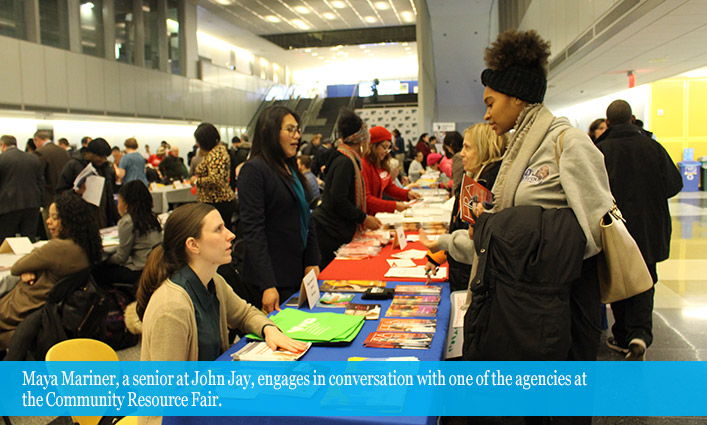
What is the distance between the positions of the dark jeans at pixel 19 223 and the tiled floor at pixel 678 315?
12.8 ft

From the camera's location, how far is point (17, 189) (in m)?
6.50

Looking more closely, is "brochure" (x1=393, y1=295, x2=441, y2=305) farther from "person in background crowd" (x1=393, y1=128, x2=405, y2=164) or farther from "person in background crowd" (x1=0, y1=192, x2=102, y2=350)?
"person in background crowd" (x1=393, y1=128, x2=405, y2=164)

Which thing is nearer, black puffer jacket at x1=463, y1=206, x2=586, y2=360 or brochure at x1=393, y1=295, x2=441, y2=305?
black puffer jacket at x1=463, y1=206, x2=586, y2=360

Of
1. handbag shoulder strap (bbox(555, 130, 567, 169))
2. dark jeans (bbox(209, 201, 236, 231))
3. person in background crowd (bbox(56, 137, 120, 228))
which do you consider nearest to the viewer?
handbag shoulder strap (bbox(555, 130, 567, 169))

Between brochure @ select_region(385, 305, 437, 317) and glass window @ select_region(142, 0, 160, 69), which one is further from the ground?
glass window @ select_region(142, 0, 160, 69)

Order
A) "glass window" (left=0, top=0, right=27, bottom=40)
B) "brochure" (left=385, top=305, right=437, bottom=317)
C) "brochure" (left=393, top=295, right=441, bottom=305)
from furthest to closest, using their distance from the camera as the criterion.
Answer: "glass window" (left=0, top=0, right=27, bottom=40) → "brochure" (left=393, top=295, right=441, bottom=305) → "brochure" (left=385, top=305, right=437, bottom=317)

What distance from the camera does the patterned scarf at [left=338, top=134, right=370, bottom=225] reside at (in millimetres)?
3400

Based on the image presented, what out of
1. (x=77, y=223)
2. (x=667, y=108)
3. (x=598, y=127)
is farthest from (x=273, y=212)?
(x=667, y=108)

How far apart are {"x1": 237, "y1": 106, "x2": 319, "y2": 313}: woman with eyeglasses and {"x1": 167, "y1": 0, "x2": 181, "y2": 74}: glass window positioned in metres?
14.0

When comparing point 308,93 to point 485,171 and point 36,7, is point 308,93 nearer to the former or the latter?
point 36,7

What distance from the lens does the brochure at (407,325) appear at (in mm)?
1840

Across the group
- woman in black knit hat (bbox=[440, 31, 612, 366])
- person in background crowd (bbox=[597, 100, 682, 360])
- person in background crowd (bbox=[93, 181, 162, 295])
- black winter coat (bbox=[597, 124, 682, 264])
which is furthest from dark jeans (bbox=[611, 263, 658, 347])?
person in background crowd (bbox=[93, 181, 162, 295])

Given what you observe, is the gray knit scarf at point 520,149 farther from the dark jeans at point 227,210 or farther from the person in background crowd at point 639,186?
the dark jeans at point 227,210

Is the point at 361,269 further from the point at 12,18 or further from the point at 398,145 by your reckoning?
the point at 398,145
